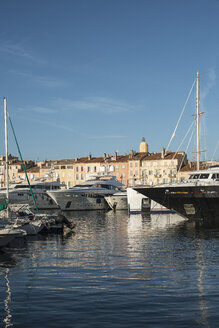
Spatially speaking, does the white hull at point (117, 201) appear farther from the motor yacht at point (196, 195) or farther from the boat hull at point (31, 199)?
the motor yacht at point (196, 195)

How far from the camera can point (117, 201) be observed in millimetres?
78625

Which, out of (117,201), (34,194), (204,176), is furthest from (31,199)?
(204,176)

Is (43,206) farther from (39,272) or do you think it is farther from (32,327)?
(32,327)

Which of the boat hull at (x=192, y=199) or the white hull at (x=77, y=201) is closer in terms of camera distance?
the boat hull at (x=192, y=199)

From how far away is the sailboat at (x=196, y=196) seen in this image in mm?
42906

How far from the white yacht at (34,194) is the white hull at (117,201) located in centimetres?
1133

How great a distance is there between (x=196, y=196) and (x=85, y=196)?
38.3 meters

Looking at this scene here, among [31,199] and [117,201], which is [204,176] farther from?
[31,199]

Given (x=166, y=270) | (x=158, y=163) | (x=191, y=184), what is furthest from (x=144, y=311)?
(x=158, y=163)

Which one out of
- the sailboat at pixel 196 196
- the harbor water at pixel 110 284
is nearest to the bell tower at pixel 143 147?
the sailboat at pixel 196 196

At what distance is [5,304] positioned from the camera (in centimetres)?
1460

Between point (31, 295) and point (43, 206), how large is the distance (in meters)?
67.3

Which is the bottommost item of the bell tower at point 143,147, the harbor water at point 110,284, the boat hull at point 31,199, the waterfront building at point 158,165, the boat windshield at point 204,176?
the harbor water at point 110,284

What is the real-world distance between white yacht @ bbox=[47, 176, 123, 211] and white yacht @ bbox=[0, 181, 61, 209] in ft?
16.0
